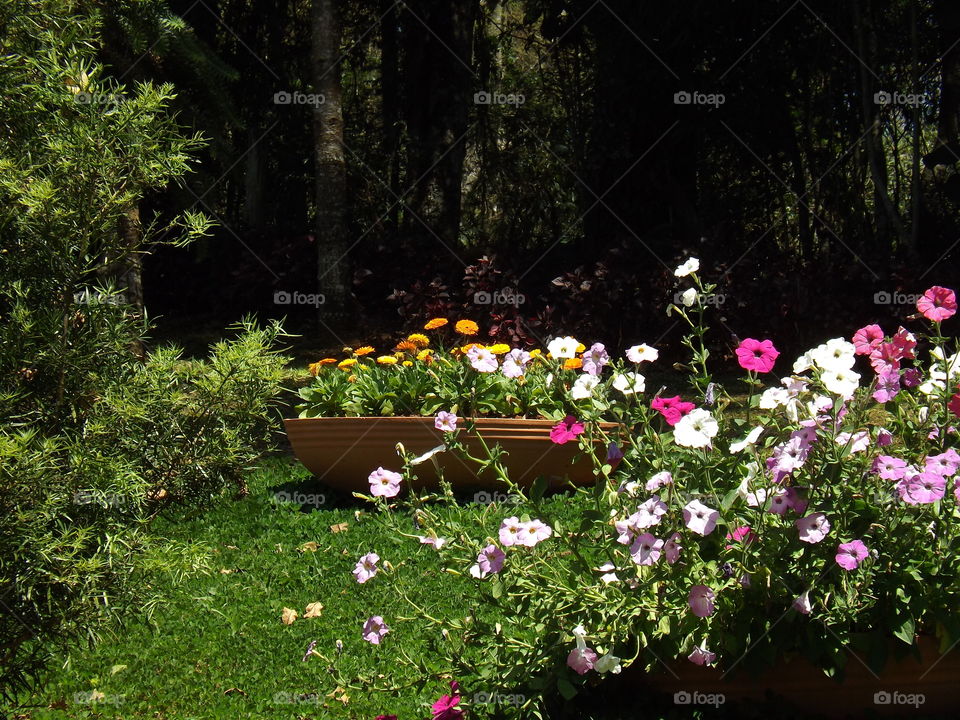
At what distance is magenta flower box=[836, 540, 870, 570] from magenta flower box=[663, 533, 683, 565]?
15.0 inches

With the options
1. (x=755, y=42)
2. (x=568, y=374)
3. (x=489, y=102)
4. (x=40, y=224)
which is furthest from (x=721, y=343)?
(x=40, y=224)

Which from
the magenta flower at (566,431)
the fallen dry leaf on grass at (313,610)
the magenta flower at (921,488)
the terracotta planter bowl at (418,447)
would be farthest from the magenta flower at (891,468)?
the terracotta planter bowl at (418,447)

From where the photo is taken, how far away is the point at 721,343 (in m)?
8.65

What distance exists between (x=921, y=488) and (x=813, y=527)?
0.84 feet

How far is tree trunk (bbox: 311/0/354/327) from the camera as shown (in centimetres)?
836

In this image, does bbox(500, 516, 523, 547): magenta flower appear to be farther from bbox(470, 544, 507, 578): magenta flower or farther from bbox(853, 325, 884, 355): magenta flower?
bbox(853, 325, 884, 355): magenta flower

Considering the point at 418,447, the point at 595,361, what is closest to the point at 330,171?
the point at 418,447

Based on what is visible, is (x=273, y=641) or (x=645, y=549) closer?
(x=645, y=549)

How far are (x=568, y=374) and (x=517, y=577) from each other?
65 centimetres

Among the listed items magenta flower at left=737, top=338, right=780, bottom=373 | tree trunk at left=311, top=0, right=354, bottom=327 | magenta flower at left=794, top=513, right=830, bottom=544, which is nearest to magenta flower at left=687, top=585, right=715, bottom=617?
magenta flower at left=794, top=513, right=830, bottom=544

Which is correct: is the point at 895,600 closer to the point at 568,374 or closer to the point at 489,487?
the point at 568,374

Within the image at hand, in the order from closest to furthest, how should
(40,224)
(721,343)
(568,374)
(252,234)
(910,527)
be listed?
(40,224) < (910,527) < (568,374) < (721,343) < (252,234)

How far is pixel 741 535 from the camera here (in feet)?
8.20

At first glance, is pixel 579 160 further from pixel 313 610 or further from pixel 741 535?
pixel 741 535
